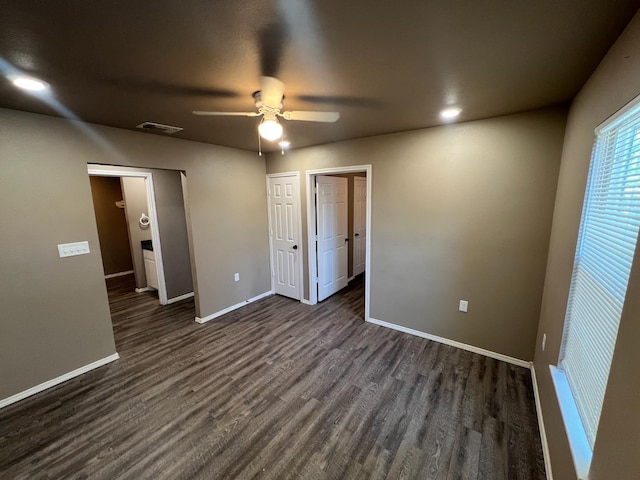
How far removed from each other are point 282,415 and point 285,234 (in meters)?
2.64

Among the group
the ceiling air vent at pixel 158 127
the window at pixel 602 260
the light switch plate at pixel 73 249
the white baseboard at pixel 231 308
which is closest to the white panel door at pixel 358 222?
the white baseboard at pixel 231 308

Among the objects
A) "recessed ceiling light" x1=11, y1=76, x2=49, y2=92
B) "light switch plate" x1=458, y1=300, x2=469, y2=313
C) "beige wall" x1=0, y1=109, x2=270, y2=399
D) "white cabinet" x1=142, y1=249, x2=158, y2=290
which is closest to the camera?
"recessed ceiling light" x1=11, y1=76, x2=49, y2=92

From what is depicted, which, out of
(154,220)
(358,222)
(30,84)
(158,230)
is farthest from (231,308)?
(30,84)

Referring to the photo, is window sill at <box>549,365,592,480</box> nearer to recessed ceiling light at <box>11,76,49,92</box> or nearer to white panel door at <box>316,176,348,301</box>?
white panel door at <box>316,176,348,301</box>

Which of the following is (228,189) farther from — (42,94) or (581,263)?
(581,263)

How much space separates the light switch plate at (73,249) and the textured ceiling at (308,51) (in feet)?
3.76

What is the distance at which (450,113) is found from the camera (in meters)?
2.26

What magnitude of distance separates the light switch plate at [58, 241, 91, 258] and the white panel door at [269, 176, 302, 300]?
7.79ft

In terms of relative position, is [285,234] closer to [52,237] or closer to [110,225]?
[52,237]

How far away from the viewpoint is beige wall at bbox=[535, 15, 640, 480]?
76 centimetres

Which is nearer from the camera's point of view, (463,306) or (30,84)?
(30,84)

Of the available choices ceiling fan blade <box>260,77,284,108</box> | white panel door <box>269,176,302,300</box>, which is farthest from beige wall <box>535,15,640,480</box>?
white panel door <box>269,176,302,300</box>

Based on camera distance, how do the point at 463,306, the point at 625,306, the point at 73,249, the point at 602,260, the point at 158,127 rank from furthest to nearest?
the point at 463,306 → the point at 158,127 → the point at 73,249 → the point at 602,260 → the point at 625,306

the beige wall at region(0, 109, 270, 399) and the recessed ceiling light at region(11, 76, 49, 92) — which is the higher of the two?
the recessed ceiling light at region(11, 76, 49, 92)
